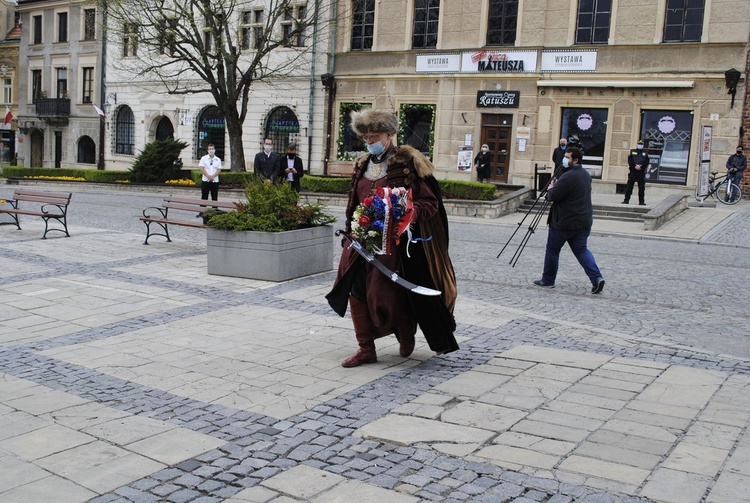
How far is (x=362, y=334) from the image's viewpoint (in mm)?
6320

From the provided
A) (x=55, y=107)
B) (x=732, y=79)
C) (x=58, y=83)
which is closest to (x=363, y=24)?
(x=732, y=79)

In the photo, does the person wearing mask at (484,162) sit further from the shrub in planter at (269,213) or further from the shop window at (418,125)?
the shrub in planter at (269,213)

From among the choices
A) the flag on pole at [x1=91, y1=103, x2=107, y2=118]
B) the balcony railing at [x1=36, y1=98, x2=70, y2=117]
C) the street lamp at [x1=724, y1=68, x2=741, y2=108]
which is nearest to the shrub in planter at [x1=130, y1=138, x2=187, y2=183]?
the flag on pole at [x1=91, y1=103, x2=107, y2=118]

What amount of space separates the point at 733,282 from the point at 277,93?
27050mm

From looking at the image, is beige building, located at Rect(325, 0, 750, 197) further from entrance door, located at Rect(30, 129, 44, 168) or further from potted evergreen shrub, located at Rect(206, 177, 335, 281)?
entrance door, located at Rect(30, 129, 44, 168)

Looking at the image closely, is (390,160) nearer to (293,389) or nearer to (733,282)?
(293,389)

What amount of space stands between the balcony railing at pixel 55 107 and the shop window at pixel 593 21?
3034 cm

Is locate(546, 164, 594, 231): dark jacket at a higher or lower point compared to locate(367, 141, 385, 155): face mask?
lower

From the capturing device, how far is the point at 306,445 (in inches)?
185

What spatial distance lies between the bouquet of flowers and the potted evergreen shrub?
4.02 m

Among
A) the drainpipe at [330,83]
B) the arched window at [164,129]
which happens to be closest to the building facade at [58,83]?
the arched window at [164,129]

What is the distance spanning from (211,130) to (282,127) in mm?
4493

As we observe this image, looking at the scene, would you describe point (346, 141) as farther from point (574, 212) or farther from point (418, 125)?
point (574, 212)

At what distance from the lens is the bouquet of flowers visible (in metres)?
6.01
